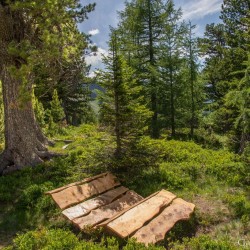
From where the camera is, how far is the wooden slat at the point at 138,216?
616cm

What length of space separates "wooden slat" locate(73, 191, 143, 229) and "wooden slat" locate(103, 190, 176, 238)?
55 cm

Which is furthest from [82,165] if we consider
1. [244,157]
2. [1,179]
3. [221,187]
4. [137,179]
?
[244,157]

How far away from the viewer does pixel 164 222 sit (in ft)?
22.0

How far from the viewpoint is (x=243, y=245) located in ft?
19.4

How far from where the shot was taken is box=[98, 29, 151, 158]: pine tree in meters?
9.55

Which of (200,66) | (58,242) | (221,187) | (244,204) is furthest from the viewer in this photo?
(200,66)

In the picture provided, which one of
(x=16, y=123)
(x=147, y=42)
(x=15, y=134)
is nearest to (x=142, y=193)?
(x=15, y=134)

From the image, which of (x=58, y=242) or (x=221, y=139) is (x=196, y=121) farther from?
(x=58, y=242)

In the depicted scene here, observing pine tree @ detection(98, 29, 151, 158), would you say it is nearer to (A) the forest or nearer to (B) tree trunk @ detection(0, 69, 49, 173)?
(A) the forest

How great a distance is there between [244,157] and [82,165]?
652cm

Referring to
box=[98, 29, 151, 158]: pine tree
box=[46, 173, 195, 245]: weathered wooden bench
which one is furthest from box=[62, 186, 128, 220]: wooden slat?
box=[98, 29, 151, 158]: pine tree

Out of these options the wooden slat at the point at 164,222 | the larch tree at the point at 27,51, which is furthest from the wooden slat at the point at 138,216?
the larch tree at the point at 27,51

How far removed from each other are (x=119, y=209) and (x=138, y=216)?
924mm

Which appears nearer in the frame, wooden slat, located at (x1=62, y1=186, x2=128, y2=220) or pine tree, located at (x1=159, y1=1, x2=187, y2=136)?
wooden slat, located at (x1=62, y1=186, x2=128, y2=220)
